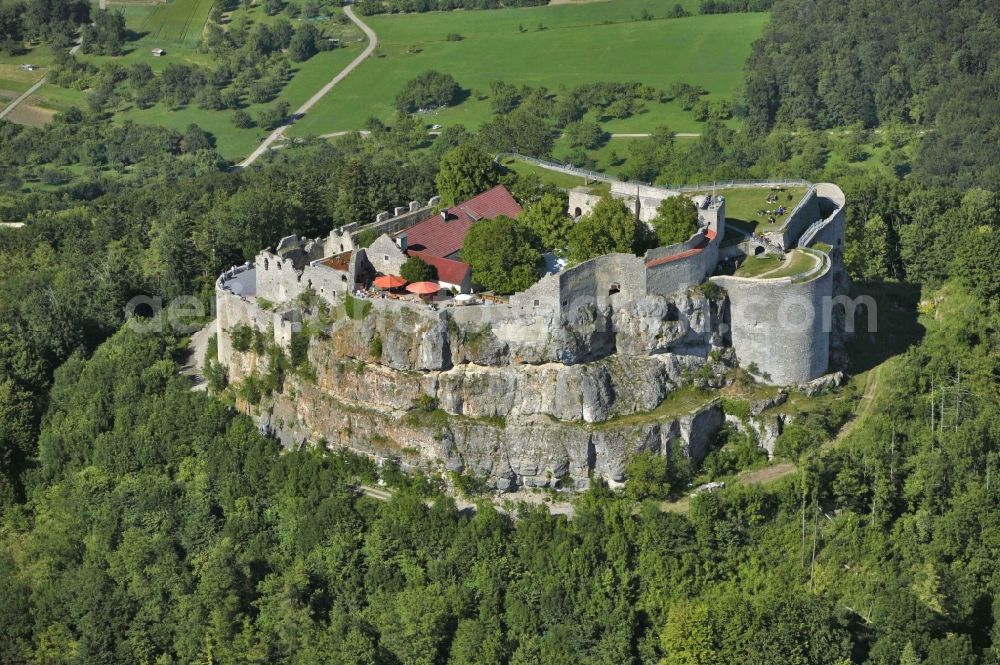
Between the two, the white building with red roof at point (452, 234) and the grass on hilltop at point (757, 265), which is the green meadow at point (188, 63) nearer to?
the white building with red roof at point (452, 234)

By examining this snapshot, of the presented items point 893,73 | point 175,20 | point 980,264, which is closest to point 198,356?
point 980,264

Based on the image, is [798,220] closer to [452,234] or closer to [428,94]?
[452,234]

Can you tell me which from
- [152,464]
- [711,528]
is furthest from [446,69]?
[711,528]

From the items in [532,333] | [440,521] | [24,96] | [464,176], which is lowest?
[440,521]

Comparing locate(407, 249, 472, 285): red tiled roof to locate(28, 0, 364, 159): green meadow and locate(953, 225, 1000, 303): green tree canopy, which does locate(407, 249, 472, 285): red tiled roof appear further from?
locate(28, 0, 364, 159): green meadow

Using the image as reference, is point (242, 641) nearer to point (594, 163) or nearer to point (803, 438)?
point (803, 438)

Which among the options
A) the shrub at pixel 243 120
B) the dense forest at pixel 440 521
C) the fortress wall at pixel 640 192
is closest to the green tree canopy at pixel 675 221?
the fortress wall at pixel 640 192
